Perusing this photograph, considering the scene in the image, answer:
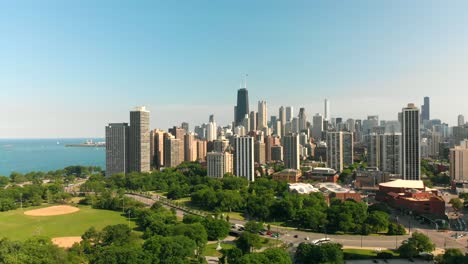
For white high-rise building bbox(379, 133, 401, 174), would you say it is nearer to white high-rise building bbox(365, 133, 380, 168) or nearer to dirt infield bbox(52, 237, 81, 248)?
white high-rise building bbox(365, 133, 380, 168)

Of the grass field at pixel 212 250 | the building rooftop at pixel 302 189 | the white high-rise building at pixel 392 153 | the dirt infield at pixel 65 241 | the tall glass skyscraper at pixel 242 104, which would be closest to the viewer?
the grass field at pixel 212 250

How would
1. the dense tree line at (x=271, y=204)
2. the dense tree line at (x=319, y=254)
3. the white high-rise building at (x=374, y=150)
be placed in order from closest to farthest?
the dense tree line at (x=319, y=254) → the dense tree line at (x=271, y=204) → the white high-rise building at (x=374, y=150)

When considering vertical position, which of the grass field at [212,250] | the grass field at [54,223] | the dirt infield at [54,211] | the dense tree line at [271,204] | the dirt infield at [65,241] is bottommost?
the dirt infield at [54,211]

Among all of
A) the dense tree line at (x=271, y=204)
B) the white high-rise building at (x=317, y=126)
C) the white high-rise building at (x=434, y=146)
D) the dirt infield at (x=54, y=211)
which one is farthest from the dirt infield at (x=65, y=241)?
the white high-rise building at (x=317, y=126)

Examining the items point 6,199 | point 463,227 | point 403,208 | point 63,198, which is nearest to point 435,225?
point 463,227

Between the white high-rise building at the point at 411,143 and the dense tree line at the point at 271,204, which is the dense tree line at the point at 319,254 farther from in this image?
the white high-rise building at the point at 411,143

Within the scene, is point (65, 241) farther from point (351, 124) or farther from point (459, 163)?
point (351, 124)

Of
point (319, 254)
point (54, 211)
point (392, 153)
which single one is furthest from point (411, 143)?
point (54, 211)

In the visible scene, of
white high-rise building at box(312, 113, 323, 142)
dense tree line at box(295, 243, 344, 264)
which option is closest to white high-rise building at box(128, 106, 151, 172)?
dense tree line at box(295, 243, 344, 264)
